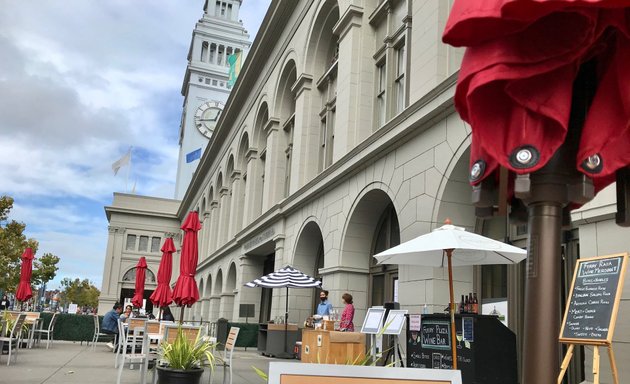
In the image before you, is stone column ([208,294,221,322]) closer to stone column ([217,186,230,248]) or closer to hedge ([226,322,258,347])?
stone column ([217,186,230,248])

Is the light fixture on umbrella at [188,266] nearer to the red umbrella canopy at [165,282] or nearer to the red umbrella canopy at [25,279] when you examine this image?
the red umbrella canopy at [165,282]

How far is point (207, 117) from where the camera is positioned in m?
88.1

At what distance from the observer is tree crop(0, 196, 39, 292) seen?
36.5 m

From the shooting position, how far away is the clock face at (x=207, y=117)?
8700 cm

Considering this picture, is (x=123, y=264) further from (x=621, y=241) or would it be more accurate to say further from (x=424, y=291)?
(x=621, y=241)

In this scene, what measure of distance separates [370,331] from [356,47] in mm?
8975

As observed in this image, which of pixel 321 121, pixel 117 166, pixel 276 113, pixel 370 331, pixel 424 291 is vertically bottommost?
pixel 370 331

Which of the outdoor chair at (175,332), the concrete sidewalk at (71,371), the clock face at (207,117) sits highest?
the clock face at (207,117)

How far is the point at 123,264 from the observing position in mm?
65750

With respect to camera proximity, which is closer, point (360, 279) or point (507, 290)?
point (507, 290)

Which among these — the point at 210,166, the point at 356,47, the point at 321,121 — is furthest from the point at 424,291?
the point at 210,166

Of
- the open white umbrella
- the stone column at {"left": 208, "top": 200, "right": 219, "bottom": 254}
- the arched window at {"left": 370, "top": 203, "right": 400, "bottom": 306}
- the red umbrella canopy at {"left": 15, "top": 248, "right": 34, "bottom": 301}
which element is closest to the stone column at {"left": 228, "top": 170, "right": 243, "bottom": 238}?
the stone column at {"left": 208, "top": 200, "right": 219, "bottom": 254}

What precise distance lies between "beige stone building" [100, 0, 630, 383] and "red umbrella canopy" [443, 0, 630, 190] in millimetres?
5107

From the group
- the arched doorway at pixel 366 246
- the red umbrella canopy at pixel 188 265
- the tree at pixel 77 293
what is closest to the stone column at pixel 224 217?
the red umbrella canopy at pixel 188 265
